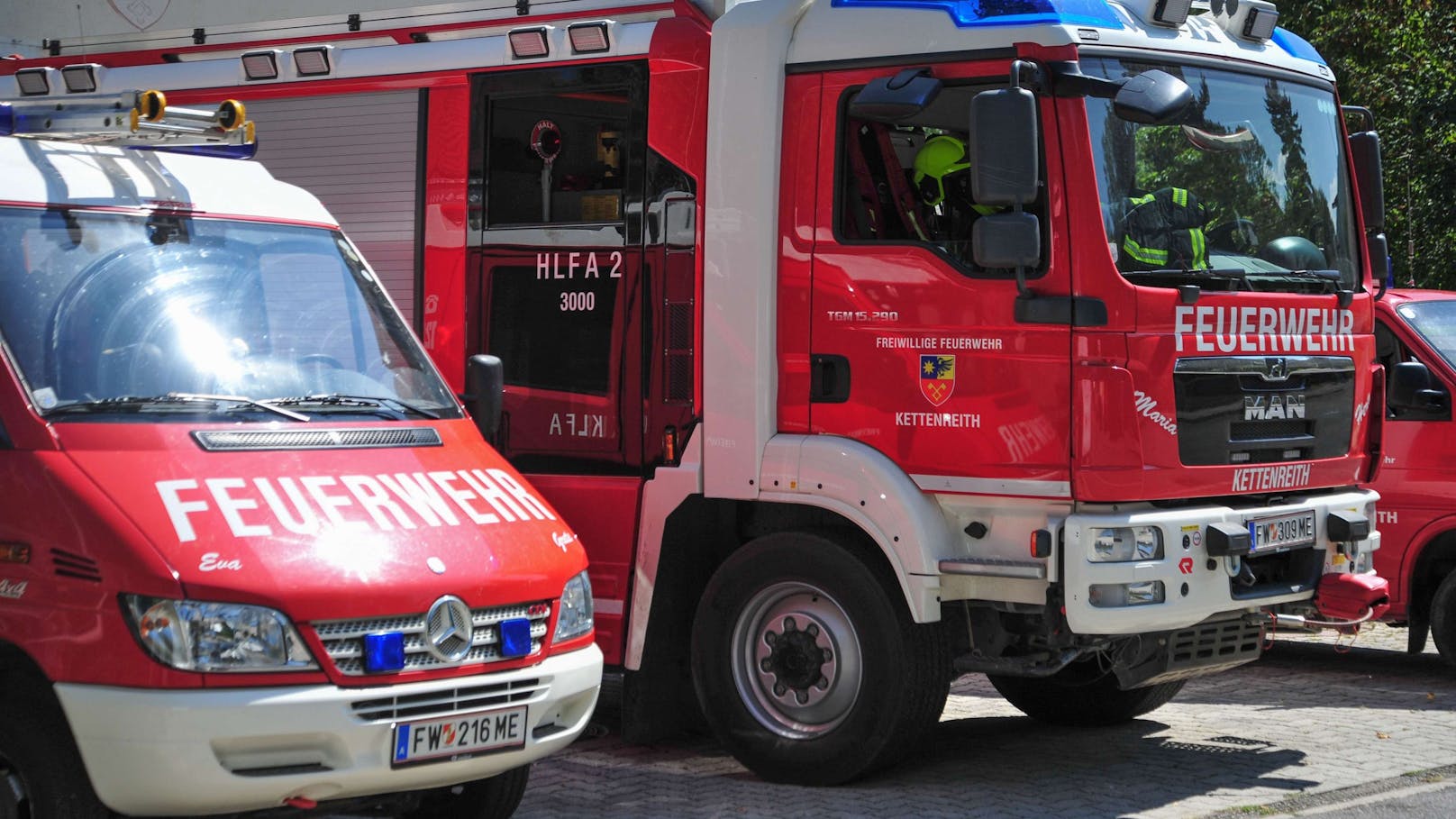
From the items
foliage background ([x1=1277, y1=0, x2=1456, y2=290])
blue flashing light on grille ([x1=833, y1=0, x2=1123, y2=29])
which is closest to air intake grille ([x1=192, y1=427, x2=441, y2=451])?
blue flashing light on grille ([x1=833, y1=0, x2=1123, y2=29])

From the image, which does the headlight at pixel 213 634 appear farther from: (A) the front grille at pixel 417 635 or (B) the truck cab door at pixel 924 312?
(B) the truck cab door at pixel 924 312

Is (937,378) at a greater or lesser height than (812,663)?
greater

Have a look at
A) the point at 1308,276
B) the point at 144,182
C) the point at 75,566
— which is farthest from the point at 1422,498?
the point at 75,566

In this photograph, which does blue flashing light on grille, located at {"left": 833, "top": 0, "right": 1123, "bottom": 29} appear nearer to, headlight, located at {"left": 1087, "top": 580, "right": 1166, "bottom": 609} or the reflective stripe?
the reflective stripe

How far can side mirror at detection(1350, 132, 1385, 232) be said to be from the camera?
852 cm

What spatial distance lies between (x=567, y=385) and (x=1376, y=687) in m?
4.98

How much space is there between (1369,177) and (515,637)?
4960 mm

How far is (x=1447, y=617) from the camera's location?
394 inches

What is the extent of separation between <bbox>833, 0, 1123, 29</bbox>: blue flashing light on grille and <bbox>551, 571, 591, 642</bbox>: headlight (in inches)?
109

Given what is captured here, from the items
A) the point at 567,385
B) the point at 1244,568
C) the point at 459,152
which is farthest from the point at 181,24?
the point at 1244,568

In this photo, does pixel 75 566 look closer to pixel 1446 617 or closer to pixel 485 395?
pixel 485 395

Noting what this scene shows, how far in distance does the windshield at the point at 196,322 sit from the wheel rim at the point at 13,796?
A: 3.58 feet

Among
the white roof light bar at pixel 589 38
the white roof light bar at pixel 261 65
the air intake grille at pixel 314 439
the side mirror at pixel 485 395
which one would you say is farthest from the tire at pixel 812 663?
the white roof light bar at pixel 261 65

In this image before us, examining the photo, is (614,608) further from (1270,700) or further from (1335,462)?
(1270,700)
